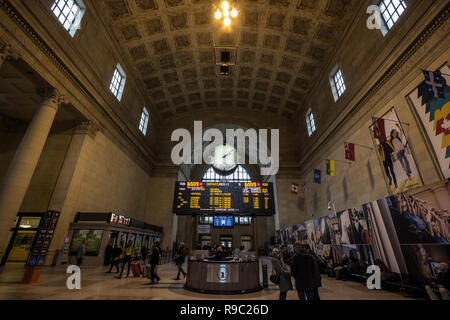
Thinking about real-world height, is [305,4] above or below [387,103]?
above

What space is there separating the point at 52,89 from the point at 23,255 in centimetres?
1052

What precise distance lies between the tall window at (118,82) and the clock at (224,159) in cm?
1956

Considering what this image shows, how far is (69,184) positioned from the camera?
42.8 ft

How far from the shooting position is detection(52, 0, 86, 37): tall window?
11453 millimetres

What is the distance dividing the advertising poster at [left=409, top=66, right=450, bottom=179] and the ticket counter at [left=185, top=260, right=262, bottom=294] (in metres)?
8.49

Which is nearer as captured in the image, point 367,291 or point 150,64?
point 367,291

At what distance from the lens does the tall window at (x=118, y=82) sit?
1761 centimetres

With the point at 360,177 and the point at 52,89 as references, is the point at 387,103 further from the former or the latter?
the point at 52,89

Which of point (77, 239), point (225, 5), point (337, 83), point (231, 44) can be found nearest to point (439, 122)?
point (337, 83)

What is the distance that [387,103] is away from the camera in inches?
450

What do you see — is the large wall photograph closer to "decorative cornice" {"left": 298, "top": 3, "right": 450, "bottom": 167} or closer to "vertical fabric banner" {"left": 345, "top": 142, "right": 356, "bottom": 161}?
"vertical fabric banner" {"left": 345, "top": 142, "right": 356, "bottom": 161}

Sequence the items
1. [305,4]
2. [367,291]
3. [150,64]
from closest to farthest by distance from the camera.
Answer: [367,291]
[305,4]
[150,64]

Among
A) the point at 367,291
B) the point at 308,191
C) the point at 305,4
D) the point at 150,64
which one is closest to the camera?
the point at 367,291

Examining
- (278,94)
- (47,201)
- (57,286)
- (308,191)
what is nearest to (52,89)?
(47,201)
